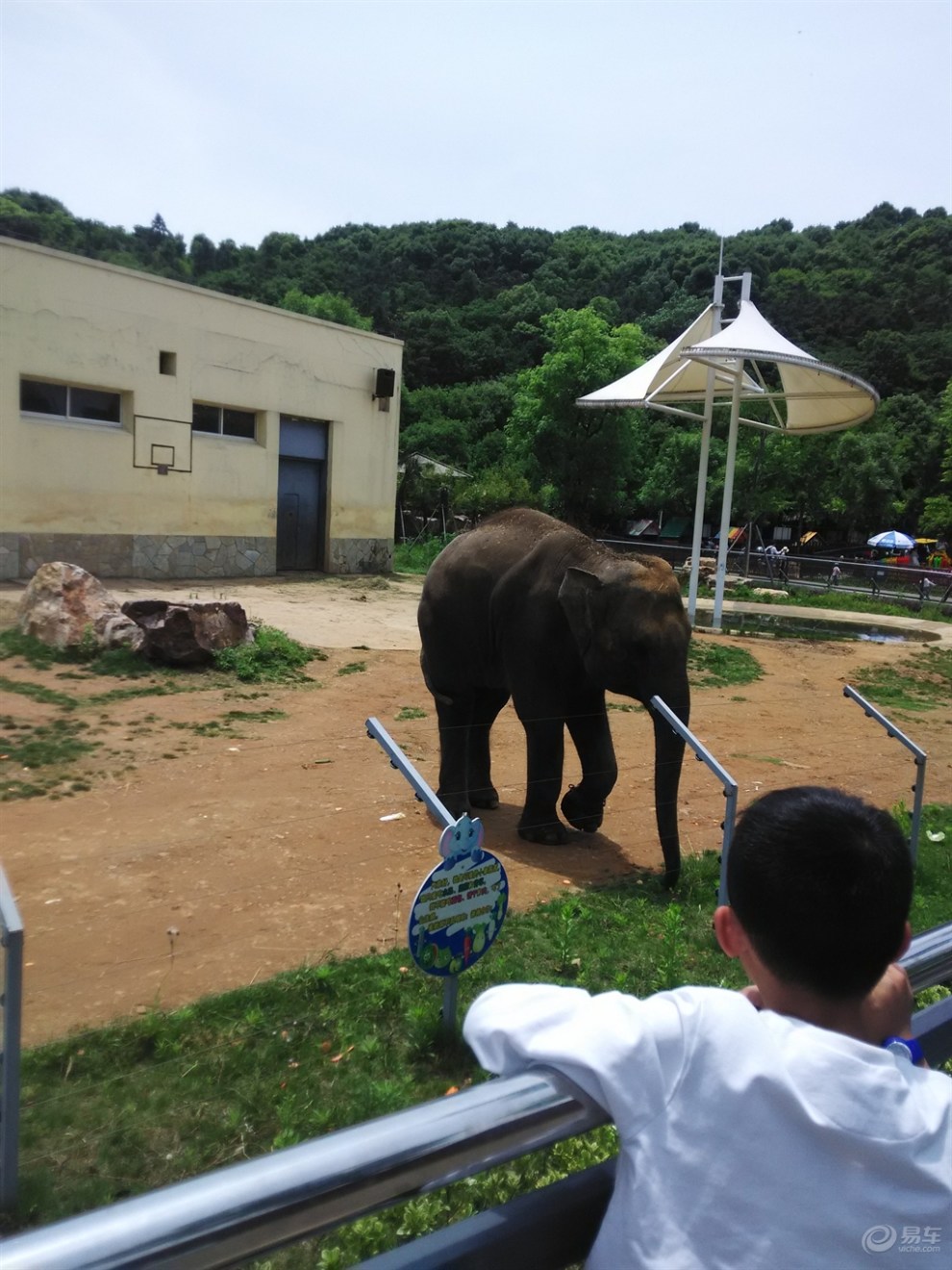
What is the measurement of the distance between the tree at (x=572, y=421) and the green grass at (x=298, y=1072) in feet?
91.9

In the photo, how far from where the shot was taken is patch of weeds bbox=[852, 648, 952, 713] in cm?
1116

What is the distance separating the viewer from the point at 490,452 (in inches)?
1727

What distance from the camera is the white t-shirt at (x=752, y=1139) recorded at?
1226mm

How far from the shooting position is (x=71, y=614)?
1026 cm

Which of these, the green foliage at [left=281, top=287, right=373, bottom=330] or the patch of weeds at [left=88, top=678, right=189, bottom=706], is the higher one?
the green foliage at [left=281, top=287, right=373, bottom=330]

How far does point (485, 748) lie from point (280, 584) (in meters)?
13.2

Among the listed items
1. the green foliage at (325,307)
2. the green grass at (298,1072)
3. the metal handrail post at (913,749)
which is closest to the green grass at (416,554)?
the metal handrail post at (913,749)

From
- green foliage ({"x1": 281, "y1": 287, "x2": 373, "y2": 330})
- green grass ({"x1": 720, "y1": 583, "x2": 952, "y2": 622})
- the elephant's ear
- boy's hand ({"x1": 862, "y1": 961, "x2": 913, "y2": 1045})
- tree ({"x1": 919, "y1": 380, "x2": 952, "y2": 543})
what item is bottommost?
green grass ({"x1": 720, "y1": 583, "x2": 952, "y2": 622})

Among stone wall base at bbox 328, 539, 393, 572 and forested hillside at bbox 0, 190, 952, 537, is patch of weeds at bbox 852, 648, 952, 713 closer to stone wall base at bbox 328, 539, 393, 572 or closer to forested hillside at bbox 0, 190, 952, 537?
stone wall base at bbox 328, 539, 393, 572

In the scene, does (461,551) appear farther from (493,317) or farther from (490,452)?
(493,317)

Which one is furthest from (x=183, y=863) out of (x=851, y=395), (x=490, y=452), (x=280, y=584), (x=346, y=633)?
(x=490, y=452)

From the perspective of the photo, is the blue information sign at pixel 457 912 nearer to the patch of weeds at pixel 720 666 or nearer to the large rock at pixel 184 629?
the large rock at pixel 184 629

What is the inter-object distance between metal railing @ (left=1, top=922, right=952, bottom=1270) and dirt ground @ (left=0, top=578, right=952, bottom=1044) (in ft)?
8.43

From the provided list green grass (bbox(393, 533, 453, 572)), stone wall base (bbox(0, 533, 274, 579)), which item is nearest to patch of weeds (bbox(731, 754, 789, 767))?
stone wall base (bbox(0, 533, 274, 579))
